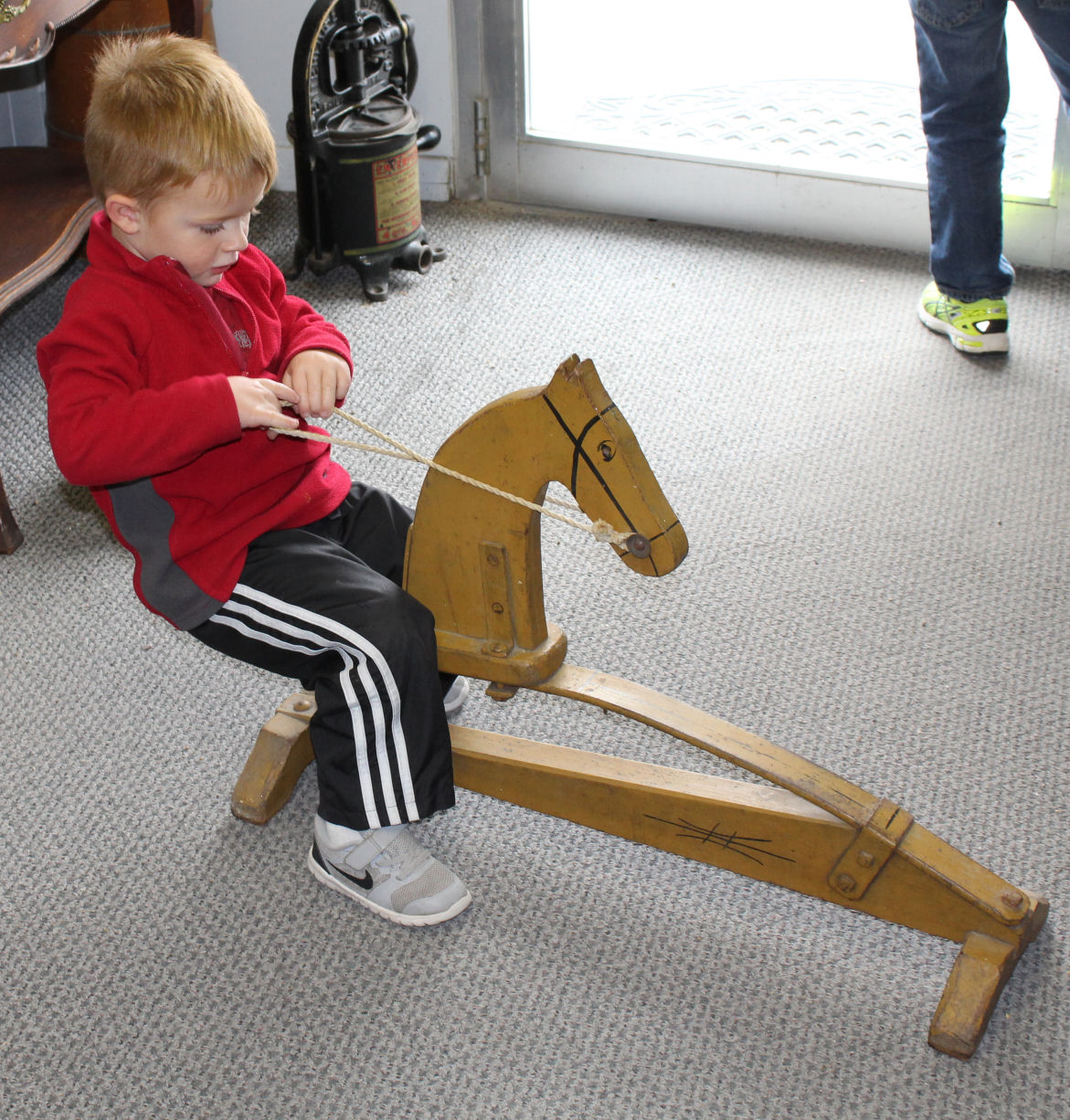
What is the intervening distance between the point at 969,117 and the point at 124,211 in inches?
54.9

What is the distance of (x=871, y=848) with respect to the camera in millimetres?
1049

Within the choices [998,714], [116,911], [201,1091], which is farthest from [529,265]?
[201,1091]

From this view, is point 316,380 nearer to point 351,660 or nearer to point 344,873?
point 351,660

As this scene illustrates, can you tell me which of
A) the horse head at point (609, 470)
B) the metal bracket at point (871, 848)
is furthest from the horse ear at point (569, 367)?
the metal bracket at point (871, 848)

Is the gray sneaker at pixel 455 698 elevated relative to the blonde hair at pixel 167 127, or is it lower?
lower

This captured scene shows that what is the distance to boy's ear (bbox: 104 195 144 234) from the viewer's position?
0.97 m

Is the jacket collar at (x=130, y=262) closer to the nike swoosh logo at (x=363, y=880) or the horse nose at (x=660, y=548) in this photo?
the horse nose at (x=660, y=548)

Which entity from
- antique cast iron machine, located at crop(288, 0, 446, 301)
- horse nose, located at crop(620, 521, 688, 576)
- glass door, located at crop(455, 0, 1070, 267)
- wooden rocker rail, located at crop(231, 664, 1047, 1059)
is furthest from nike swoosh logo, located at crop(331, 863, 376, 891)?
glass door, located at crop(455, 0, 1070, 267)

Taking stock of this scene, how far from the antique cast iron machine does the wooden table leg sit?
823mm

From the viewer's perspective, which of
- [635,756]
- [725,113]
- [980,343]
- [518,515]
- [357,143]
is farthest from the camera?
[725,113]

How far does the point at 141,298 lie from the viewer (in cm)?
100

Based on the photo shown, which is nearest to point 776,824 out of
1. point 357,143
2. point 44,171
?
point 357,143

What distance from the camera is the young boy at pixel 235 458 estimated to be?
0.96m

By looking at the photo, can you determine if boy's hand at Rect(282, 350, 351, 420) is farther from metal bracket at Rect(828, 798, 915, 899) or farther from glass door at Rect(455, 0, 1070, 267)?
glass door at Rect(455, 0, 1070, 267)
